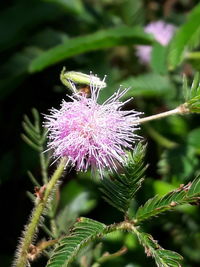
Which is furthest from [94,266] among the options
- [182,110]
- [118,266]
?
[182,110]

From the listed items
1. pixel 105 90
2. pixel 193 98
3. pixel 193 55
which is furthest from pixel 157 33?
pixel 193 98

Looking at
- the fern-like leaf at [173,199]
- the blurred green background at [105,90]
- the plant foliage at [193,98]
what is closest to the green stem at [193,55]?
the blurred green background at [105,90]

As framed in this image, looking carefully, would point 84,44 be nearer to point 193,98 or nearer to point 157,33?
point 157,33

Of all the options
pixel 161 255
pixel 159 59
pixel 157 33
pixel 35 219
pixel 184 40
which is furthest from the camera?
pixel 157 33

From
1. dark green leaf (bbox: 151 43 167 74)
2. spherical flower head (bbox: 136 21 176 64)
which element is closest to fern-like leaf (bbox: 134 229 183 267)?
dark green leaf (bbox: 151 43 167 74)

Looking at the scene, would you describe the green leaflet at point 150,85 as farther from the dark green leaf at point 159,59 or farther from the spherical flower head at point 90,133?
the spherical flower head at point 90,133
